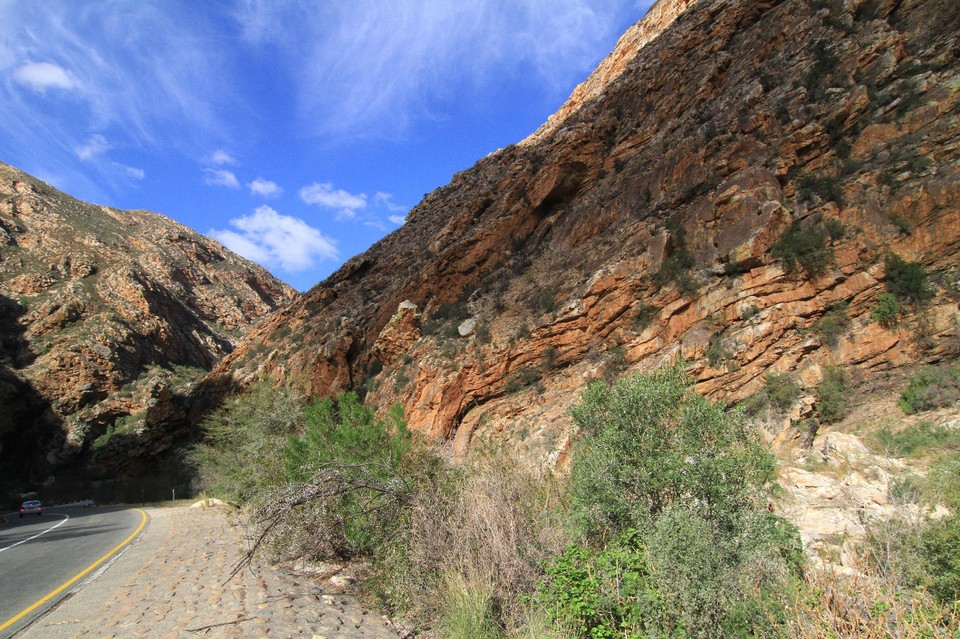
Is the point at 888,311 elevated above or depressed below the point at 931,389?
above

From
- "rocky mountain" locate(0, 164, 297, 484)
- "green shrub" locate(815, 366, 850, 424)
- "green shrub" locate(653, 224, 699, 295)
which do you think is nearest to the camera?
"green shrub" locate(815, 366, 850, 424)

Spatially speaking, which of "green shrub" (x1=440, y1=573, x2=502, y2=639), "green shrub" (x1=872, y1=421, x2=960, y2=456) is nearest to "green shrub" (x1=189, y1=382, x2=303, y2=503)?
"green shrub" (x1=440, y1=573, x2=502, y2=639)

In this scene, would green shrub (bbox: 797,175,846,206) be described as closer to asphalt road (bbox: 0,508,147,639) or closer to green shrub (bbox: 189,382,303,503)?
green shrub (bbox: 189,382,303,503)

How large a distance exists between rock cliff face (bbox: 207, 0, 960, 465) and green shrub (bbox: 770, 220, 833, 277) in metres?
0.05

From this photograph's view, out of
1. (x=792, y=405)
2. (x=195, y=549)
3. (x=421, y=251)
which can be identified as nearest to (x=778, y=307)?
(x=792, y=405)

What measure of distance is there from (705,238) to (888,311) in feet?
17.4

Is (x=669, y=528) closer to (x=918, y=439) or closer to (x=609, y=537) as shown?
(x=609, y=537)

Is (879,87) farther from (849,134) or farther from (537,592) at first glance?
(537,592)

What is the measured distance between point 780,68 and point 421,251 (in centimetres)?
2006

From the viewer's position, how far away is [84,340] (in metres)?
38.7

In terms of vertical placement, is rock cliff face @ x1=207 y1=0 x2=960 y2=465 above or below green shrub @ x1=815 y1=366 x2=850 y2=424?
above

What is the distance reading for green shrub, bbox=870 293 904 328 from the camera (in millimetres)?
10984

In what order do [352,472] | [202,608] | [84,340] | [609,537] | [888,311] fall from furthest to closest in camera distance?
1. [84,340]
2. [888,311]
3. [352,472]
4. [609,537]
5. [202,608]

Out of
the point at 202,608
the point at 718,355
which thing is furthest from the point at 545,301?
the point at 202,608
